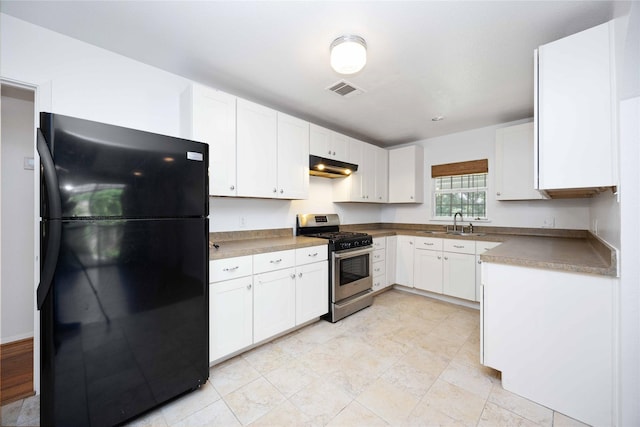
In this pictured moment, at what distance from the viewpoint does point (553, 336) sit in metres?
1.58

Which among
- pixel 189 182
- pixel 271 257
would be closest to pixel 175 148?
pixel 189 182

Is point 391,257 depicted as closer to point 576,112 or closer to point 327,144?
point 327,144

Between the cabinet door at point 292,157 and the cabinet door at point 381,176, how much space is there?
150 centimetres

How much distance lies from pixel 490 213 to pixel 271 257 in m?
3.10

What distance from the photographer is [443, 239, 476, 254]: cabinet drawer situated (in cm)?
317

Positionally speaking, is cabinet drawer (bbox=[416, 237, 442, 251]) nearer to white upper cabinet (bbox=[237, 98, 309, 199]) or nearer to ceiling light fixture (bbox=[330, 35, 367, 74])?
white upper cabinet (bbox=[237, 98, 309, 199])

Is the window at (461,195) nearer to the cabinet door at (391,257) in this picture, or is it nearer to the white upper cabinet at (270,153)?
the cabinet door at (391,257)

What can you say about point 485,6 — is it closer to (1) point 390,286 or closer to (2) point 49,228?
(2) point 49,228

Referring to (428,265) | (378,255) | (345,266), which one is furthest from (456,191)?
(345,266)

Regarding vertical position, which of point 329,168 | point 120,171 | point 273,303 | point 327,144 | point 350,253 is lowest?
point 273,303

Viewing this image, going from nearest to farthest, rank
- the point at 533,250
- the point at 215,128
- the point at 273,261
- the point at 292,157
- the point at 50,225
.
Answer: the point at 50,225 < the point at 533,250 < the point at 215,128 < the point at 273,261 < the point at 292,157

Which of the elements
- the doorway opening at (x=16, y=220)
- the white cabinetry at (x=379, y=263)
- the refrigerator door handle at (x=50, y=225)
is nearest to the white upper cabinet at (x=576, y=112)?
the white cabinetry at (x=379, y=263)

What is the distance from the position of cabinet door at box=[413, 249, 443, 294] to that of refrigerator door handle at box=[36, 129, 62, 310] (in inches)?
142

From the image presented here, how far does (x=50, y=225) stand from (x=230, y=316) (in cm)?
125
